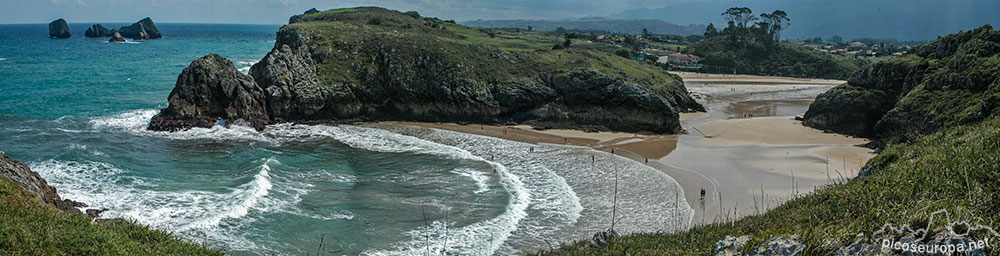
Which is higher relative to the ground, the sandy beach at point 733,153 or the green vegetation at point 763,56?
the green vegetation at point 763,56

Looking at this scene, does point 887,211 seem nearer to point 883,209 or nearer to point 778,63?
point 883,209

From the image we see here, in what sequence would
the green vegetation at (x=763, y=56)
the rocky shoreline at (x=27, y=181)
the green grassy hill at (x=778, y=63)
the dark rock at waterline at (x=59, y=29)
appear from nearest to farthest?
1. the rocky shoreline at (x=27, y=181)
2. the green grassy hill at (x=778, y=63)
3. the green vegetation at (x=763, y=56)
4. the dark rock at waterline at (x=59, y=29)

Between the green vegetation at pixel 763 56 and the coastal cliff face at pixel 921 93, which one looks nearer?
the coastal cliff face at pixel 921 93

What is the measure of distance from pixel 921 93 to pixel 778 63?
73417mm

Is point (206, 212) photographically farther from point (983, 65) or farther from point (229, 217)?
point (983, 65)

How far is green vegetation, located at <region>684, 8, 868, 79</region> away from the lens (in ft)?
324

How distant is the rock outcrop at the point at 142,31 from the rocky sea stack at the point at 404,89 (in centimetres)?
11164

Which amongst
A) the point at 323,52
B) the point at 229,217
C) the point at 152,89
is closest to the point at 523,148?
the point at 229,217

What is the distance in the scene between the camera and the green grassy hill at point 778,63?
9806cm

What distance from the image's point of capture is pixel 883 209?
28.0 feet

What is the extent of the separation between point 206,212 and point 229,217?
108cm

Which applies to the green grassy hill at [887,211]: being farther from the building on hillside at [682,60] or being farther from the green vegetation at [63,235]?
the building on hillside at [682,60]

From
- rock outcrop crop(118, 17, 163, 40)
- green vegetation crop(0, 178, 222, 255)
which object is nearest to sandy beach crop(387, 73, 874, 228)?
green vegetation crop(0, 178, 222, 255)

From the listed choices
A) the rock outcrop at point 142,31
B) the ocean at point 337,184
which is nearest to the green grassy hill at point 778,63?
the ocean at point 337,184
